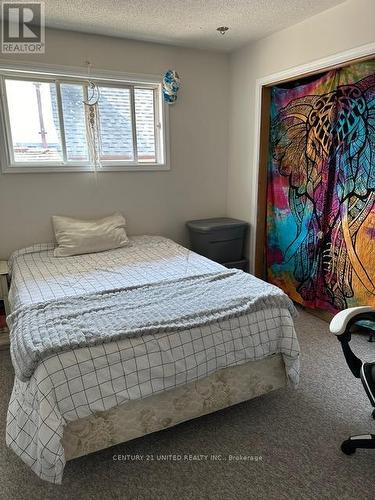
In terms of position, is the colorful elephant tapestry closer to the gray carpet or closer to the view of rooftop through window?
the gray carpet

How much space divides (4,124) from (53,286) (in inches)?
61.9

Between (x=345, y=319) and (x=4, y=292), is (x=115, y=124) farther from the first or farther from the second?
(x=345, y=319)

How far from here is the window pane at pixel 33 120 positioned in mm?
2912

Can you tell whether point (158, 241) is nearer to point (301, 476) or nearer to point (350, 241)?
point (350, 241)

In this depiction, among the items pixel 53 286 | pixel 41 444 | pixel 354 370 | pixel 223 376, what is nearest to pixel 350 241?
pixel 354 370

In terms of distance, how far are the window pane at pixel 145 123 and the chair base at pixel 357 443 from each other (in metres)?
2.85

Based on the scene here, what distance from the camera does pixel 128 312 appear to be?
178 cm

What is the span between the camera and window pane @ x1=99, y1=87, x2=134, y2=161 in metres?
3.20

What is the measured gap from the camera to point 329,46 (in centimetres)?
253

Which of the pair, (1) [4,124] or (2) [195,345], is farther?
(1) [4,124]

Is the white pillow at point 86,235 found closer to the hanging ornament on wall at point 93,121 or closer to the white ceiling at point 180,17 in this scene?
the hanging ornament on wall at point 93,121

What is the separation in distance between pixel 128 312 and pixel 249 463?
36.3 inches

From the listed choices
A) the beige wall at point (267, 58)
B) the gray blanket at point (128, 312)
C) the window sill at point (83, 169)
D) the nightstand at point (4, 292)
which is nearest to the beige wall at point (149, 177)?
the window sill at point (83, 169)
